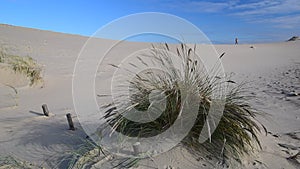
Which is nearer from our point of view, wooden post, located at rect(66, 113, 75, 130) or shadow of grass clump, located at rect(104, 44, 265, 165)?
shadow of grass clump, located at rect(104, 44, 265, 165)

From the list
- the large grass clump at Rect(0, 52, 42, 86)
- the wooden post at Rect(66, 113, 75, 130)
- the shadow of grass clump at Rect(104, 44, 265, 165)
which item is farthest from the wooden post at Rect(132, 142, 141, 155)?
the large grass clump at Rect(0, 52, 42, 86)

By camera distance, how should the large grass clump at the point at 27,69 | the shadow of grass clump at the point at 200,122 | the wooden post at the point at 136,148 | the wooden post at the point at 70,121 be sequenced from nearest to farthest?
1. the wooden post at the point at 136,148
2. the shadow of grass clump at the point at 200,122
3. the wooden post at the point at 70,121
4. the large grass clump at the point at 27,69

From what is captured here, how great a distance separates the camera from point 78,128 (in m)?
2.97

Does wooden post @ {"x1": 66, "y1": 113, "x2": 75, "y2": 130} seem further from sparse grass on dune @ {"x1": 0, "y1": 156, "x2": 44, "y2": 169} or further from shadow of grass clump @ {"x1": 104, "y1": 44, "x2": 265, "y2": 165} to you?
sparse grass on dune @ {"x1": 0, "y1": 156, "x2": 44, "y2": 169}

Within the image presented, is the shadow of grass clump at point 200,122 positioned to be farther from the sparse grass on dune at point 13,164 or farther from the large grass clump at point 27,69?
the large grass clump at point 27,69

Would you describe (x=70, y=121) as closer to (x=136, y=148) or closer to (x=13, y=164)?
(x=13, y=164)

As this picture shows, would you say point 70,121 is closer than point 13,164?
No

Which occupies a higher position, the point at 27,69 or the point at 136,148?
the point at 27,69

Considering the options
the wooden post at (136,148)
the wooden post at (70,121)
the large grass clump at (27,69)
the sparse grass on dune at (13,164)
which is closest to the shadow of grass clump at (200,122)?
the wooden post at (136,148)

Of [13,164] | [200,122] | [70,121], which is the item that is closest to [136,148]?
[200,122]

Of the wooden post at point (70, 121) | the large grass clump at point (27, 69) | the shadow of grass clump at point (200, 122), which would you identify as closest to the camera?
the shadow of grass clump at point (200, 122)

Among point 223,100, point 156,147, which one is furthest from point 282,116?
point 156,147

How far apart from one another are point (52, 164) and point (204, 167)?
1281 mm

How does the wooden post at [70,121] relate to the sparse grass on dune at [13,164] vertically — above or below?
above
